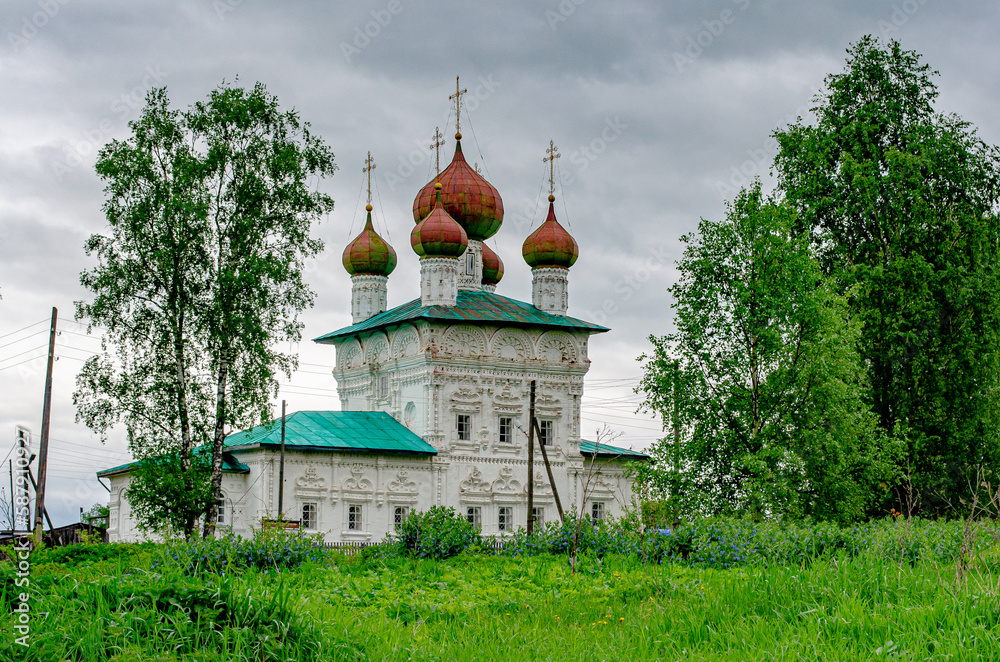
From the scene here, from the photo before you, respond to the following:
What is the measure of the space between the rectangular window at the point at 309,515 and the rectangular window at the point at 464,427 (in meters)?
4.31

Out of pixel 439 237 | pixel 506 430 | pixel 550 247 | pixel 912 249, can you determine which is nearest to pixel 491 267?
pixel 550 247

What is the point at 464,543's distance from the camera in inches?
572

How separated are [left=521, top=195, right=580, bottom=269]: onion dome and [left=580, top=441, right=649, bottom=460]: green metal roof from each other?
4.89 m

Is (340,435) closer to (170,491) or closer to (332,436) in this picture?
(332,436)

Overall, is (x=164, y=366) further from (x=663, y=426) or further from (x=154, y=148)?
(x=663, y=426)

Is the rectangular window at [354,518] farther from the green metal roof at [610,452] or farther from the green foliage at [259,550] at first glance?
the green foliage at [259,550]

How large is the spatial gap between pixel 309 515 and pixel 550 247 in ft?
33.0

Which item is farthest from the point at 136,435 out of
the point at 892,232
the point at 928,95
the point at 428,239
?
the point at 928,95

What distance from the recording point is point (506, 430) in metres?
28.4

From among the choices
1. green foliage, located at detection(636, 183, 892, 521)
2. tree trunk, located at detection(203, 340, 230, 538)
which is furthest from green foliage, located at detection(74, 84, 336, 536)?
green foliage, located at detection(636, 183, 892, 521)

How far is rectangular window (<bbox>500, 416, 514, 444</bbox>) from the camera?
28.3m

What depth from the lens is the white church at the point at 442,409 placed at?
2541cm

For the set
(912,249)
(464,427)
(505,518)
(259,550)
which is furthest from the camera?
(464,427)

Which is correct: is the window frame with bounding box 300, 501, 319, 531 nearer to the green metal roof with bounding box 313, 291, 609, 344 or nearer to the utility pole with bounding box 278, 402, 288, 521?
the utility pole with bounding box 278, 402, 288, 521
